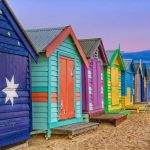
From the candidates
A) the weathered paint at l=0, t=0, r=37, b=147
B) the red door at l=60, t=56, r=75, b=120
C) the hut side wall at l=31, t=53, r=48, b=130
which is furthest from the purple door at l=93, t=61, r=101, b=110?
the weathered paint at l=0, t=0, r=37, b=147

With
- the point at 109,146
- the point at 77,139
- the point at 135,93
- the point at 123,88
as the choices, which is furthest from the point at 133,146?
the point at 135,93

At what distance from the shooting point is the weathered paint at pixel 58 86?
40.5 ft

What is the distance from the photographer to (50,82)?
1246 centimetres

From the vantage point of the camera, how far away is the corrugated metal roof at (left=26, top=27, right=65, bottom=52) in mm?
12379

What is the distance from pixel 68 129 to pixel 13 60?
11.6ft

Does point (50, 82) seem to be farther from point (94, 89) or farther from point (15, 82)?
point (94, 89)

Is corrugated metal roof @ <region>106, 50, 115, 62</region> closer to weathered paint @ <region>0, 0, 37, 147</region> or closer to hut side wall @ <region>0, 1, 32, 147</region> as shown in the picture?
weathered paint @ <region>0, 0, 37, 147</region>

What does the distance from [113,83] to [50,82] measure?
364 inches

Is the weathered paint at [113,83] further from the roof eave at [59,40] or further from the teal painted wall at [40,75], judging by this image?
the teal painted wall at [40,75]

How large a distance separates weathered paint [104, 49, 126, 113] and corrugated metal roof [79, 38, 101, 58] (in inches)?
94.8

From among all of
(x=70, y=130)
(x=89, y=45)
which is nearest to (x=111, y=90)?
(x=89, y=45)

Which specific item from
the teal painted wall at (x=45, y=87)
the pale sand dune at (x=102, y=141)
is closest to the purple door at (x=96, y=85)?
the pale sand dune at (x=102, y=141)

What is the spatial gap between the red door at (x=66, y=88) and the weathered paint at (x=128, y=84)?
31.6 ft

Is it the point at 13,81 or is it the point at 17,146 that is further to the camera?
the point at 17,146
